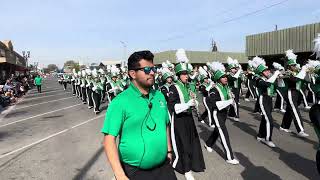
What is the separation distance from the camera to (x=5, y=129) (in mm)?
13258

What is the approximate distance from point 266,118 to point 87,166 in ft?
12.8

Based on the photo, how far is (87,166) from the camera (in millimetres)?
7363

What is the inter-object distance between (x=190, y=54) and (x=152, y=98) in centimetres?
5358

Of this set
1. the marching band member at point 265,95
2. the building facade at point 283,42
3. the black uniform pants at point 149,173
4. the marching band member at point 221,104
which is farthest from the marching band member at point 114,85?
the black uniform pants at point 149,173

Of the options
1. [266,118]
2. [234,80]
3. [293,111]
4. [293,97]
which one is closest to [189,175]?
[266,118]

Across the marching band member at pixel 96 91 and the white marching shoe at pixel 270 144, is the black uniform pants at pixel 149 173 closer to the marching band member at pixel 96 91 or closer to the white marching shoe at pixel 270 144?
→ the white marching shoe at pixel 270 144

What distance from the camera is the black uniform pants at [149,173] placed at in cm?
321

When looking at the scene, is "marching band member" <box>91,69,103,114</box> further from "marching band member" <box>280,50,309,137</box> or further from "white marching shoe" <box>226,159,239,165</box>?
"white marching shoe" <box>226,159,239,165</box>

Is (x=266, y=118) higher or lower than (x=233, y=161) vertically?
higher

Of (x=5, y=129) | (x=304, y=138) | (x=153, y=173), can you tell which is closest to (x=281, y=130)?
(x=304, y=138)

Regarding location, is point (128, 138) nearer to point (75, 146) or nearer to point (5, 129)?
point (75, 146)

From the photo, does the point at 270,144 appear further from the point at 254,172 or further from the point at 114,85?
the point at 114,85

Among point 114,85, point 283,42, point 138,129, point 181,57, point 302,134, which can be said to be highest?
point 283,42

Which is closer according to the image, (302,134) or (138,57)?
(138,57)
